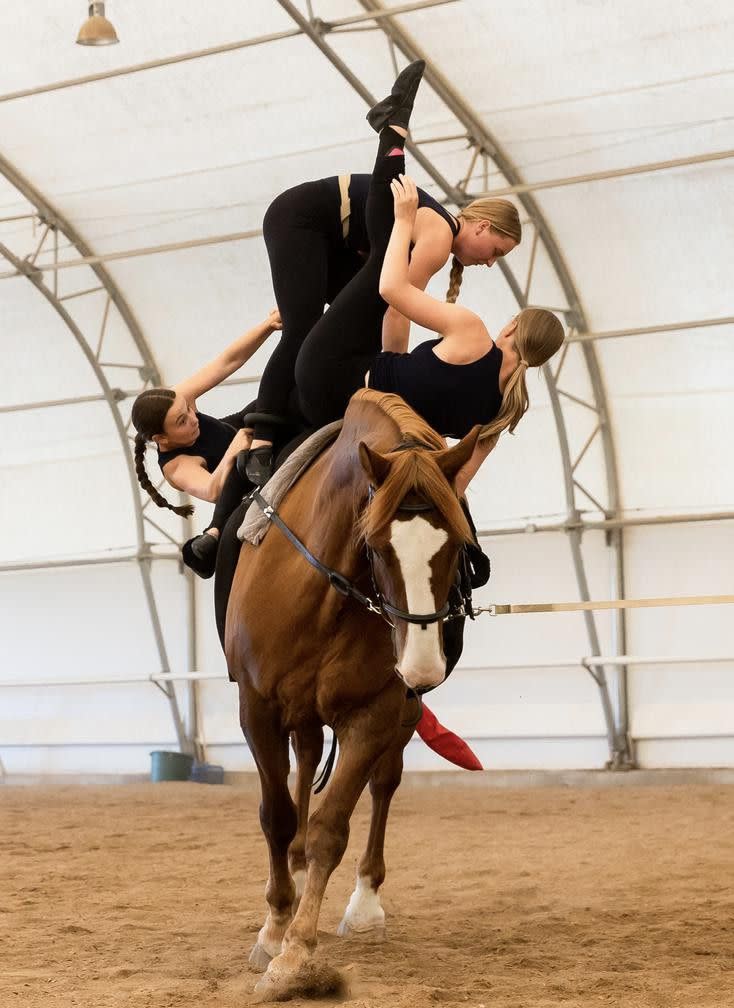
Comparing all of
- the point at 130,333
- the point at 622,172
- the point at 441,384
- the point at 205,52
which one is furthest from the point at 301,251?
the point at 130,333

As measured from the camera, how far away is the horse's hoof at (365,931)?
4094 millimetres

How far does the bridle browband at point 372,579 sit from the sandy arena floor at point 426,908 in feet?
2.84

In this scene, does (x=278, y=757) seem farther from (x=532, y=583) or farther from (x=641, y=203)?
(x=532, y=583)

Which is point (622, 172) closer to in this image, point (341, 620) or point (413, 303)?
point (413, 303)

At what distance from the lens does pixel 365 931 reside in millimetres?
4121

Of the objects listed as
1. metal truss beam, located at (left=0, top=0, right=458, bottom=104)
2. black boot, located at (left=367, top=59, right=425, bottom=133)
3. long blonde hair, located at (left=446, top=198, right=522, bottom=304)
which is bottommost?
long blonde hair, located at (left=446, top=198, right=522, bottom=304)

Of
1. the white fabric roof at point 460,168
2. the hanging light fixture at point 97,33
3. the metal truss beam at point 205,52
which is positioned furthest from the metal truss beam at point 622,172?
the hanging light fixture at point 97,33

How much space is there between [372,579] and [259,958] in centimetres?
119

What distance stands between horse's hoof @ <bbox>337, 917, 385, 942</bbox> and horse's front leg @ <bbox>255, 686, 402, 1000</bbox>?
918 millimetres

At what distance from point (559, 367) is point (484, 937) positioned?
7105 millimetres

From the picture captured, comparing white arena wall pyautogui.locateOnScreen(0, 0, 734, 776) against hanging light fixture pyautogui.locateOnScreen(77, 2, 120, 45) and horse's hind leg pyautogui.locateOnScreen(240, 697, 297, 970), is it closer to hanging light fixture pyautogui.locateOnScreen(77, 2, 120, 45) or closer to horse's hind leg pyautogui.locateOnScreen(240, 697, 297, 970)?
hanging light fixture pyautogui.locateOnScreen(77, 2, 120, 45)

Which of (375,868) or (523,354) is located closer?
(523,354)

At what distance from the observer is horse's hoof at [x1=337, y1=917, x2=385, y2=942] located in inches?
161

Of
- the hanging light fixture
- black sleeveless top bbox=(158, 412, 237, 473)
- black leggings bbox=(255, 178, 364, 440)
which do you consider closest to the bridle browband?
black leggings bbox=(255, 178, 364, 440)
